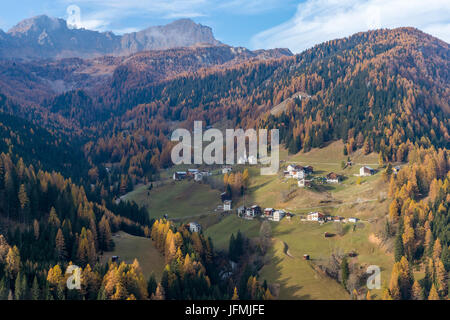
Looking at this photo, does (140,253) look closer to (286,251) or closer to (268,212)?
(286,251)

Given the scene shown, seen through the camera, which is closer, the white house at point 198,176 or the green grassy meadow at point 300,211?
the green grassy meadow at point 300,211

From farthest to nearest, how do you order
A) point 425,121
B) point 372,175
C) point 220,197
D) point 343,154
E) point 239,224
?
point 425,121, point 343,154, point 220,197, point 372,175, point 239,224

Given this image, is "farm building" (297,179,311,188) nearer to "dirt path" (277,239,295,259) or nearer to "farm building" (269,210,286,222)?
"farm building" (269,210,286,222)

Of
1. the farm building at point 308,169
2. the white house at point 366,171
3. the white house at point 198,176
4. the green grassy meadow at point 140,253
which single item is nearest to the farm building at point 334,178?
the white house at point 366,171

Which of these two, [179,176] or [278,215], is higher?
[179,176]

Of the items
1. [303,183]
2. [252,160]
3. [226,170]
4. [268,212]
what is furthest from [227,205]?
[252,160]

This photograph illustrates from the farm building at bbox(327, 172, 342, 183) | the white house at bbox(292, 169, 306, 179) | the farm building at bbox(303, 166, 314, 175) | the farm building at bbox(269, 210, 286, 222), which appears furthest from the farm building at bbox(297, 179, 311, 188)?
the farm building at bbox(303, 166, 314, 175)

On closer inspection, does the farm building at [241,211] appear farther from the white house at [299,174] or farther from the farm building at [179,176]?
the farm building at [179,176]

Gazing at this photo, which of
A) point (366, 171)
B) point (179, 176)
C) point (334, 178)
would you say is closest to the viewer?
point (366, 171)

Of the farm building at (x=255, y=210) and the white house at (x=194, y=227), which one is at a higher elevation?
the farm building at (x=255, y=210)
